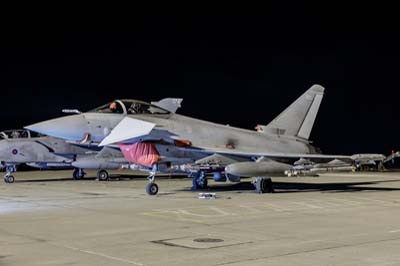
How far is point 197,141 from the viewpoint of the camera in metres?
17.2

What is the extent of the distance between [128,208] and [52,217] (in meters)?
2.22

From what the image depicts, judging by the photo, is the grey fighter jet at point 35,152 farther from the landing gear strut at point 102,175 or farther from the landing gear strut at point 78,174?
the landing gear strut at point 78,174

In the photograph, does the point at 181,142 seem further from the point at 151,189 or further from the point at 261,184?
the point at 261,184

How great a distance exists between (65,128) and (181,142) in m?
3.51

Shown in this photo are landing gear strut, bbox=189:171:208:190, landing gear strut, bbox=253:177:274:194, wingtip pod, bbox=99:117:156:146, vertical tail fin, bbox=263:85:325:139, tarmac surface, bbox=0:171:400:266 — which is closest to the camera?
tarmac surface, bbox=0:171:400:266

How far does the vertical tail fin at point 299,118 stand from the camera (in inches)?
794

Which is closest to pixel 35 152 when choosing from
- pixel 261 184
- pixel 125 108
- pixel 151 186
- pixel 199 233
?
pixel 125 108

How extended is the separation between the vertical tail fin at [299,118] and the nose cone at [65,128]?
7.14 m

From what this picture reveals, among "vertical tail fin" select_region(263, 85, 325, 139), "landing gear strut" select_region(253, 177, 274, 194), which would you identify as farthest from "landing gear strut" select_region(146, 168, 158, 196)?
"vertical tail fin" select_region(263, 85, 325, 139)

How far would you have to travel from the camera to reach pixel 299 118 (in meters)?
20.4

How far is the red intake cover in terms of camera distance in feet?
53.0

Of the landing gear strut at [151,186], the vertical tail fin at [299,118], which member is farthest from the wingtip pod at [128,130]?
the vertical tail fin at [299,118]

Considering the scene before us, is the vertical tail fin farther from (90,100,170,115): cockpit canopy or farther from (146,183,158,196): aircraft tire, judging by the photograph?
(146,183,158,196): aircraft tire

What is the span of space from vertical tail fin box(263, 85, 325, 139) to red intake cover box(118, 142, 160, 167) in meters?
5.39
